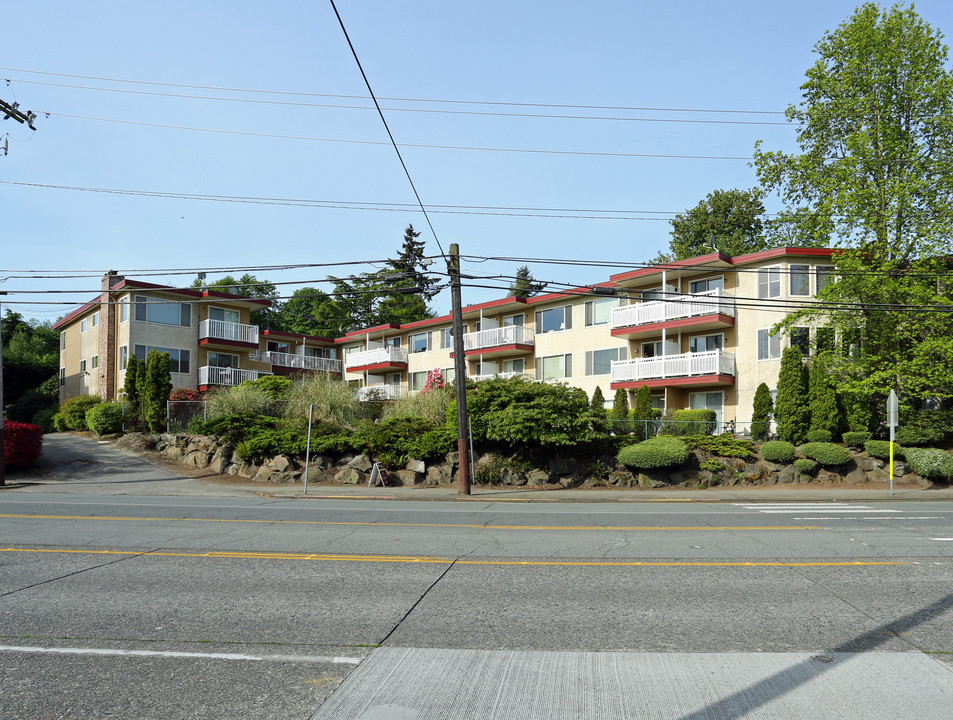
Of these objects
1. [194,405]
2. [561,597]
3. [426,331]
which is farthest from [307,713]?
[426,331]

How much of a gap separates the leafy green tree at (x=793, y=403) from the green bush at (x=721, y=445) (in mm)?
2311

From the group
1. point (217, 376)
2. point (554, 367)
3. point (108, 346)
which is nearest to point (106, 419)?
point (108, 346)

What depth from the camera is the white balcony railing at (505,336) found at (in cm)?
3988

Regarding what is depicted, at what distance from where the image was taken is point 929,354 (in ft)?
77.7

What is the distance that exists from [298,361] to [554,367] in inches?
789

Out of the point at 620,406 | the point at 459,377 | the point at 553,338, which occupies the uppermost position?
the point at 553,338

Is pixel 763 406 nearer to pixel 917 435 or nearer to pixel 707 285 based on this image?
pixel 917 435

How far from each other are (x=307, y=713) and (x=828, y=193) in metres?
27.3

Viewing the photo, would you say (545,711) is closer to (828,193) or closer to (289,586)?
(289,586)

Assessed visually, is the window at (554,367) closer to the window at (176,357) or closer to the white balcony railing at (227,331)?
the white balcony railing at (227,331)

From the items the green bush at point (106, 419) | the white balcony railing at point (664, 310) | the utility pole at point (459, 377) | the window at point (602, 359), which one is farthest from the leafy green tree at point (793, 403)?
the green bush at point (106, 419)

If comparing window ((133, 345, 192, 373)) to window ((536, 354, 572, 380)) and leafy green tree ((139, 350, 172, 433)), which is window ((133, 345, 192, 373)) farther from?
window ((536, 354, 572, 380))

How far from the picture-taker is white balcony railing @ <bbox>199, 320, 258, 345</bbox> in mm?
41344

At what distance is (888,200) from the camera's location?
24.5 metres
